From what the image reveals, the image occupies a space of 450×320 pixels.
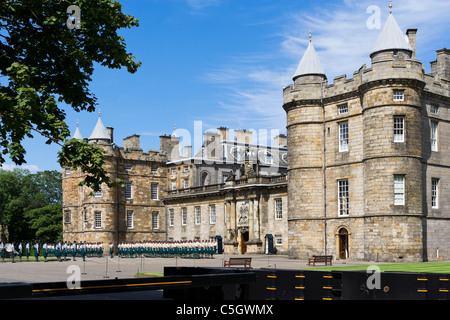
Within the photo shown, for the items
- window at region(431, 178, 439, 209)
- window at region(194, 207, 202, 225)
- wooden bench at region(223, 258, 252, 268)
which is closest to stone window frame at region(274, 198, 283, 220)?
window at region(194, 207, 202, 225)

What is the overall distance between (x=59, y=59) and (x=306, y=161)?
2923 cm

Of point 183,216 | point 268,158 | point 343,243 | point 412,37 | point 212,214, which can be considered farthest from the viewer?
point 268,158

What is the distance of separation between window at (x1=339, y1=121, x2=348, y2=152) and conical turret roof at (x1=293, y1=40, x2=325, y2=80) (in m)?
4.66

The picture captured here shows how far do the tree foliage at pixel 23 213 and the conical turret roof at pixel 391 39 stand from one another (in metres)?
55.5

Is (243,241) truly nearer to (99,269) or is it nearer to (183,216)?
(183,216)

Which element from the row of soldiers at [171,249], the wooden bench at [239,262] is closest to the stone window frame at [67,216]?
the row of soldiers at [171,249]

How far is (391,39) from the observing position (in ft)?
124

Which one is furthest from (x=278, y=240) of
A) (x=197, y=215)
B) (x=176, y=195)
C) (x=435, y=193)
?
(x=176, y=195)

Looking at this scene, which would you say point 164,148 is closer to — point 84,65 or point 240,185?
point 240,185

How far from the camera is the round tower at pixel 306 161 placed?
4078 cm

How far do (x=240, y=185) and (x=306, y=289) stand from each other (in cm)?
4158

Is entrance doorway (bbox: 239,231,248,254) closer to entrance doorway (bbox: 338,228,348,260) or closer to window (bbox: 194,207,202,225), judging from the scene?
window (bbox: 194,207,202,225)

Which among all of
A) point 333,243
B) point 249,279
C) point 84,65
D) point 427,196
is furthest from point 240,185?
point 249,279

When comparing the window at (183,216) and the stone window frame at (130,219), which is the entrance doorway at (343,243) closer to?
the window at (183,216)
